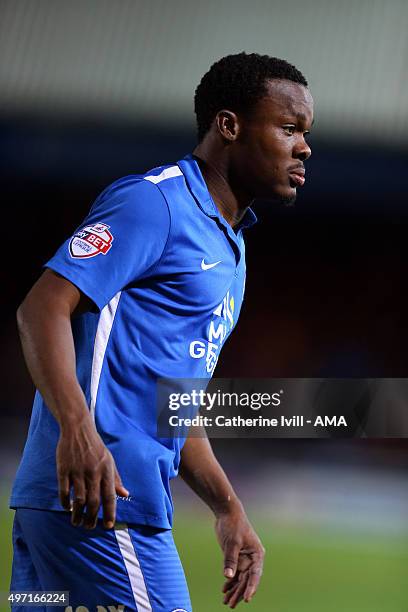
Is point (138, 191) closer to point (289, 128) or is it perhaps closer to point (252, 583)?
point (289, 128)

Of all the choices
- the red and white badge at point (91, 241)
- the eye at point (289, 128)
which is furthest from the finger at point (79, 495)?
the eye at point (289, 128)

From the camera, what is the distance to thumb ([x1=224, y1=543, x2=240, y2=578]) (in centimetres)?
126

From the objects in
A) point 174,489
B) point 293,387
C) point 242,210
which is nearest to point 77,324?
point 242,210

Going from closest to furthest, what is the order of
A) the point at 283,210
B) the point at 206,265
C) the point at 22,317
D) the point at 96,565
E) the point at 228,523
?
the point at 22,317, the point at 96,565, the point at 206,265, the point at 228,523, the point at 283,210

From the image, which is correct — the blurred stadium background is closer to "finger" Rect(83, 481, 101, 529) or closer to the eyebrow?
the eyebrow

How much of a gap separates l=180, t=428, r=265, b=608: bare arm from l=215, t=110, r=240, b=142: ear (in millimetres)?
468

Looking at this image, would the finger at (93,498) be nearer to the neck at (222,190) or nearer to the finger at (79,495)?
the finger at (79,495)

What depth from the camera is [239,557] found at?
1.29 meters

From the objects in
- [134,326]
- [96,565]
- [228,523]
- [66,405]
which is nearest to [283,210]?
[228,523]

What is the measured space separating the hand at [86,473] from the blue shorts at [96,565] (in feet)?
0.60

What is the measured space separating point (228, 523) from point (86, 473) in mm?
482

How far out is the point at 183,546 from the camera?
2.48 meters

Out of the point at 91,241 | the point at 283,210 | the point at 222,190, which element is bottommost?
the point at 91,241

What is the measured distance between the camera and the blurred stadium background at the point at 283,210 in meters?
2.35
